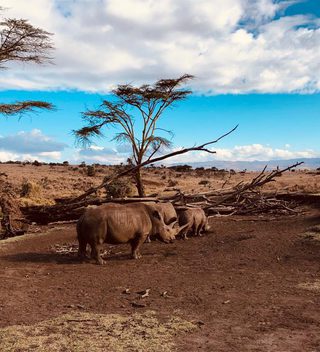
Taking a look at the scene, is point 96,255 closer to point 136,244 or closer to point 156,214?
point 136,244

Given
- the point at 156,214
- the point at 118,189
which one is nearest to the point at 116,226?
the point at 156,214

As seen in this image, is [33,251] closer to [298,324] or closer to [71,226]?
[71,226]

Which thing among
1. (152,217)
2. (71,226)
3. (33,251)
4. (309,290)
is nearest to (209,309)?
(309,290)

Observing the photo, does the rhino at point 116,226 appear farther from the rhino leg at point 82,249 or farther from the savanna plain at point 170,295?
the savanna plain at point 170,295

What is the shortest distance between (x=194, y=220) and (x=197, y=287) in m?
6.24

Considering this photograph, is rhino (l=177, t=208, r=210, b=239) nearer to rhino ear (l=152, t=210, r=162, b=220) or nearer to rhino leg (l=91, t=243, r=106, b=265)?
rhino ear (l=152, t=210, r=162, b=220)

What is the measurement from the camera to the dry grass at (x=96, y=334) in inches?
208

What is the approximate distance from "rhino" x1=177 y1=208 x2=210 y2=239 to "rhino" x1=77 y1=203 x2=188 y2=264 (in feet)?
7.99

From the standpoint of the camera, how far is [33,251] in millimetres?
12102

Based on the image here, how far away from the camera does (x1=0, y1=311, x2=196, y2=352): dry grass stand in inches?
208

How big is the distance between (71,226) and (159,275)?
7.98 meters

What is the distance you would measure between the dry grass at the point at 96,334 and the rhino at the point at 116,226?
13.0ft

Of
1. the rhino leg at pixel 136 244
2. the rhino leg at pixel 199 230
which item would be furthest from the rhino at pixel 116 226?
the rhino leg at pixel 199 230

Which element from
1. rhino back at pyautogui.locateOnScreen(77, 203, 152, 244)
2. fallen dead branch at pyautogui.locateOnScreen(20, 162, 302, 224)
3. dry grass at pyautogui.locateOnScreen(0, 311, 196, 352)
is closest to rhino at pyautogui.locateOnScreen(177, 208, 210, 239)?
fallen dead branch at pyautogui.locateOnScreen(20, 162, 302, 224)
